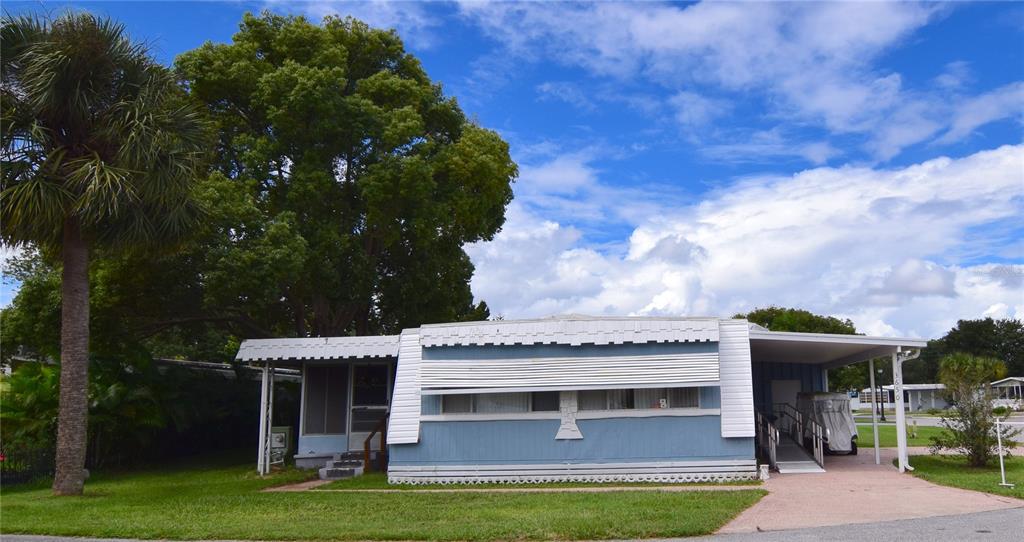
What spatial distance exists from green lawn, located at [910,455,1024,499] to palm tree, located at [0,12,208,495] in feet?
46.1

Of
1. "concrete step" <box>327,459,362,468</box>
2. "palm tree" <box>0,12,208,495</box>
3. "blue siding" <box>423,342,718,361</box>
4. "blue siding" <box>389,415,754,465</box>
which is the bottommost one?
"concrete step" <box>327,459,362,468</box>

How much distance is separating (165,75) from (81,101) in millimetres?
1539

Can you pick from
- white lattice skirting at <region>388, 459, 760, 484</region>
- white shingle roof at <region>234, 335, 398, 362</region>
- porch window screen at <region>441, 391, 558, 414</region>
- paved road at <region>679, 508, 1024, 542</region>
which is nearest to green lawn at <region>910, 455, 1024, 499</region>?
paved road at <region>679, 508, 1024, 542</region>

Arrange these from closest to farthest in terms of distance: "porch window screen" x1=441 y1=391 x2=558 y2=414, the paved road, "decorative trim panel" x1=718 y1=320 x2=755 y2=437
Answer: the paved road, "decorative trim panel" x1=718 y1=320 x2=755 y2=437, "porch window screen" x1=441 y1=391 x2=558 y2=414

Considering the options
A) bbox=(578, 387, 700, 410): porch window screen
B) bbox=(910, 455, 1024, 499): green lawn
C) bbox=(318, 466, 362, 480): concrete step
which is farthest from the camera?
bbox=(318, 466, 362, 480): concrete step

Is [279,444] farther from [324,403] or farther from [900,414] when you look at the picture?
[900,414]

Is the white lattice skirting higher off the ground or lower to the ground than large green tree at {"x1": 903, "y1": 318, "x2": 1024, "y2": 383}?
lower

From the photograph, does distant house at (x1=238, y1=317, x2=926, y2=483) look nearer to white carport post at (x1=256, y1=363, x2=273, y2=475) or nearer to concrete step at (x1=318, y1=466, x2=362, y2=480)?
concrete step at (x1=318, y1=466, x2=362, y2=480)

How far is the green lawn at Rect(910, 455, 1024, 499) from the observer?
1334 centimetres

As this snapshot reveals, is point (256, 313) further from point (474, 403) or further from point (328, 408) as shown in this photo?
point (474, 403)

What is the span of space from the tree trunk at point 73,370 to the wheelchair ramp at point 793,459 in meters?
12.6

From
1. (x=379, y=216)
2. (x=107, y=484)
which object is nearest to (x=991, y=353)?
(x=379, y=216)

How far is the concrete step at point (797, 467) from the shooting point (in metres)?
16.0

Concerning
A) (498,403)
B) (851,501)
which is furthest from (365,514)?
(851,501)
